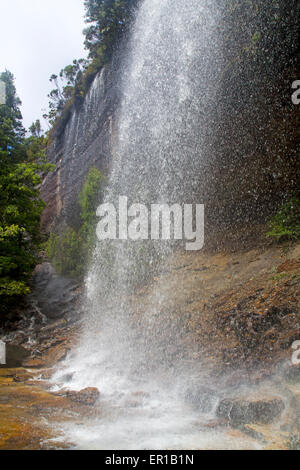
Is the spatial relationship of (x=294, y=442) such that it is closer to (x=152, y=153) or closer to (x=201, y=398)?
(x=201, y=398)

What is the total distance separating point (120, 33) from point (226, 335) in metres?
18.1

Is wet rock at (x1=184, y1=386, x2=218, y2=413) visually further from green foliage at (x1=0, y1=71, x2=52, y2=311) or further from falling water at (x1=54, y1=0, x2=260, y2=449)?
green foliage at (x1=0, y1=71, x2=52, y2=311)

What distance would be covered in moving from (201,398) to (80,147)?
21355mm

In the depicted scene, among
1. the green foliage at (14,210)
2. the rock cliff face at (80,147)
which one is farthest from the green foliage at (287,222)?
the rock cliff face at (80,147)

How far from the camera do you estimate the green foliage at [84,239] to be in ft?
53.8

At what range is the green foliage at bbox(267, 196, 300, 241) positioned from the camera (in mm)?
9906

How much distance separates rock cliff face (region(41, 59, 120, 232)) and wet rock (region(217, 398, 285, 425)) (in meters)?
16.1

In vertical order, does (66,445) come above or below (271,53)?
below

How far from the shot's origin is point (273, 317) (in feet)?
21.8

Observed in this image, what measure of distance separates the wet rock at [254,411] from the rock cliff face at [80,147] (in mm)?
16125

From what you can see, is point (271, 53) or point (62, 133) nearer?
point (271, 53)

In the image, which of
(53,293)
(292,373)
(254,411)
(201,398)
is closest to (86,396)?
(201,398)
